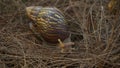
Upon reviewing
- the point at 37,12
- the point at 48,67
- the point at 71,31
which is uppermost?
the point at 37,12

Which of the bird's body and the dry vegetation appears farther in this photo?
the bird's body

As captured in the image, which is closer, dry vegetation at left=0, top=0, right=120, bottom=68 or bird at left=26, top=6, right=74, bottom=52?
dry vegetation at left=0, top=0, right=120, bottom=68

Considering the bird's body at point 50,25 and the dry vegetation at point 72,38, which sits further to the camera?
the bird's body at point 50,25

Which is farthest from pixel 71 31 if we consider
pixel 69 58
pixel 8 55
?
pixel 8 55

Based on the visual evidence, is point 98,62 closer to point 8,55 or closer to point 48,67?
point 48,67

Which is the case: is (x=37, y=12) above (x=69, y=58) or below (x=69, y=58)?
above
